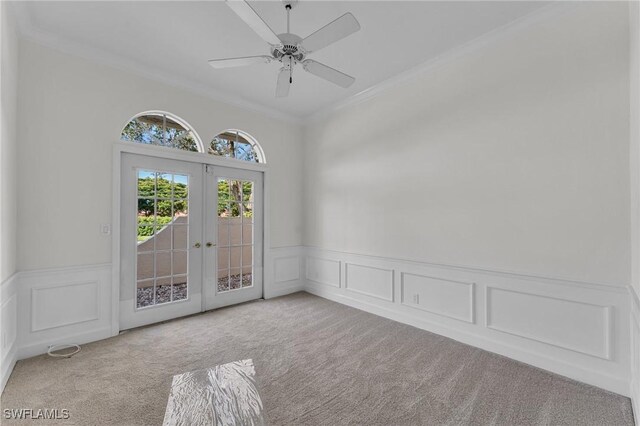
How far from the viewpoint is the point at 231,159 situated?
417cm

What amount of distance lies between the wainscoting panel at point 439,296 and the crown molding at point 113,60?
3.37 metres

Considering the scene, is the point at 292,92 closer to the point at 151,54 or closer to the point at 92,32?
the point at 151,54

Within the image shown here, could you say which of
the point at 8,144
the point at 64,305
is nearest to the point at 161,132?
the point at 8,144

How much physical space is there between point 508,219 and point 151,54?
4089mm

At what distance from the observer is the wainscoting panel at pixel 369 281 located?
371 centimetres

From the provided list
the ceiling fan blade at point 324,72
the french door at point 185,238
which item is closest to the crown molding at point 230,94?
the french door at point 185,238

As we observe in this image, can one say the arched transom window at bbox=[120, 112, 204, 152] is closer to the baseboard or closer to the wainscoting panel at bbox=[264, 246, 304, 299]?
the wainscoting panel at bbox=[264, 246, 304, 299]

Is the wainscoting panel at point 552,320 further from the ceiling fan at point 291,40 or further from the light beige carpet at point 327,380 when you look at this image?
the ceiling fan at point 291,40

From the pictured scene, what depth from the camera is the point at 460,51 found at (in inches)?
118

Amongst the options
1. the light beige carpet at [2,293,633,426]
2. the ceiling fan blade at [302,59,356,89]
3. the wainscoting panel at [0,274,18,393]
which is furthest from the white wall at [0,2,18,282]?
the ceiling fan blade at [302,59,356,89]

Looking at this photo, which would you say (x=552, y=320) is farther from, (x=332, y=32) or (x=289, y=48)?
(x=289, y=48)

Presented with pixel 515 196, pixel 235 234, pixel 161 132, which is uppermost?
pixel 161 132

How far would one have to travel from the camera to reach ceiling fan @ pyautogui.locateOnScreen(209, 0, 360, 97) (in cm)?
180

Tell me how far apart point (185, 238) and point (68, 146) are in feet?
5.05
